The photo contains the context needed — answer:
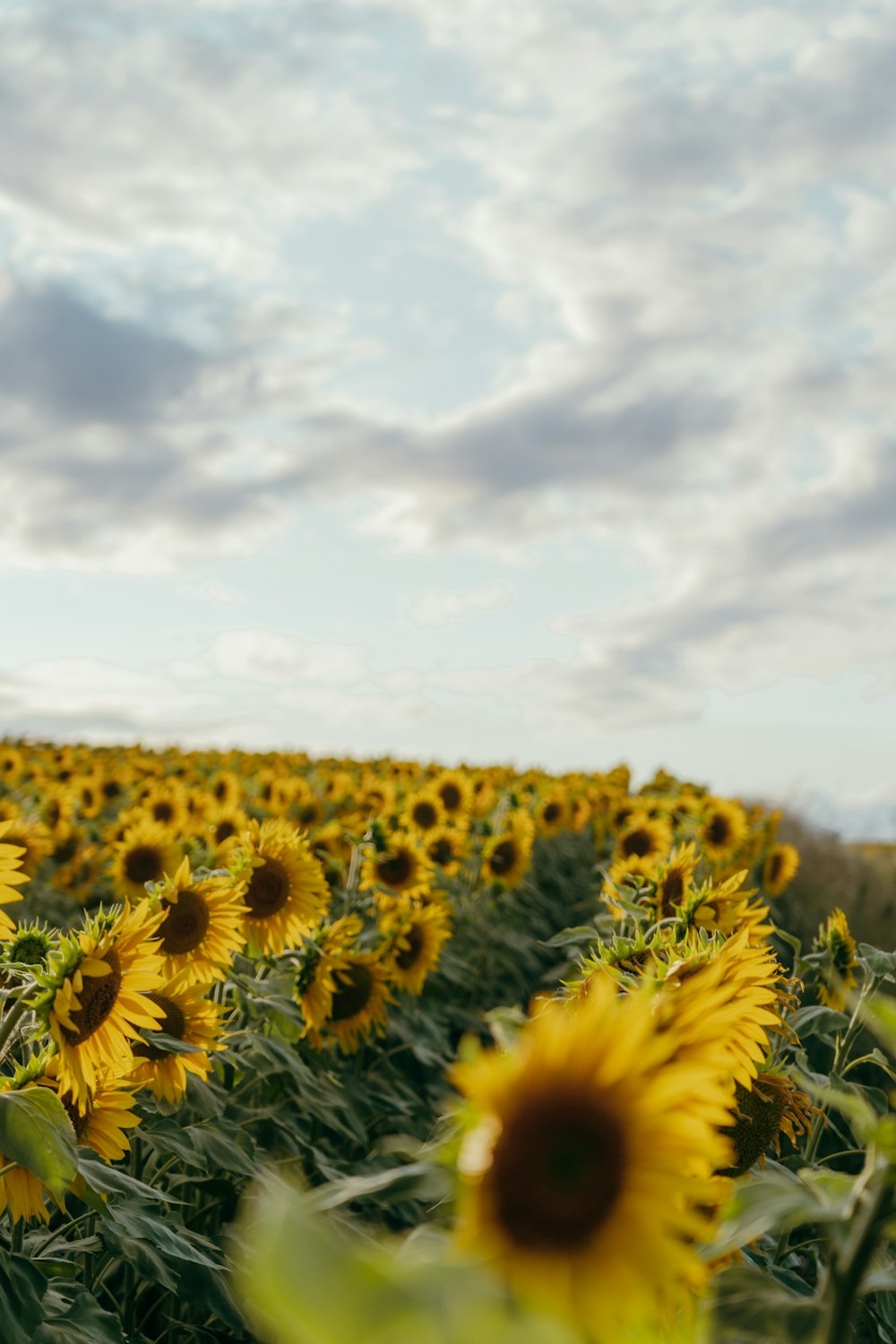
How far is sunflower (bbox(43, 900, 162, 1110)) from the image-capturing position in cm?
254

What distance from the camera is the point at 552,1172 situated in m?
1.08

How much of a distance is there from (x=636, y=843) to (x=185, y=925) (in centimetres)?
510

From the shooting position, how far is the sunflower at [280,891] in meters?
4.59

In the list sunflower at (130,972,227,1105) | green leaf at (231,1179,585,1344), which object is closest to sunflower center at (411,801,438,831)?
sunflower at (130,972,227,1105)

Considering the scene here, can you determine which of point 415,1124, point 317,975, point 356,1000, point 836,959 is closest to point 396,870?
point 415,1124

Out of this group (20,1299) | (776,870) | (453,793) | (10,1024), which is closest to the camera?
(20,1299)

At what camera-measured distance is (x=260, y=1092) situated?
460cm

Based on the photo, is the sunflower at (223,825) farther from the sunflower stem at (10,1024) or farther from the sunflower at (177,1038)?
the sunflower stem at (10,1024)

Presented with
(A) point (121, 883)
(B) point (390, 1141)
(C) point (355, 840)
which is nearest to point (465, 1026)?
(C) point (355, 840)

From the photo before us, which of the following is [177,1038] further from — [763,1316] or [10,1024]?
[763,1316]

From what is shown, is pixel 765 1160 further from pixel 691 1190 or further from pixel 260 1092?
pixel 260 1092

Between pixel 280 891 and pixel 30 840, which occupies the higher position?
pixel 280 891

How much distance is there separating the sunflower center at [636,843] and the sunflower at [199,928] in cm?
486

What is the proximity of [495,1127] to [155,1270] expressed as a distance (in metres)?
2.00
